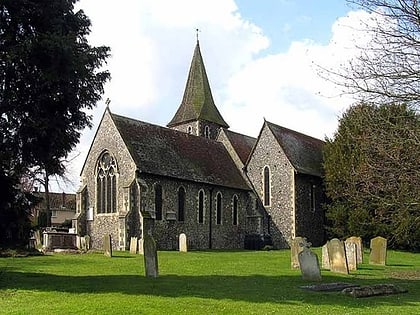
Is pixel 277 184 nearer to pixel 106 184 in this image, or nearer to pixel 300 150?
pixel 300 150

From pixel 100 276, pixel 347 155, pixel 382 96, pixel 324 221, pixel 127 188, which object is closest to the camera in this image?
pixel 382 96

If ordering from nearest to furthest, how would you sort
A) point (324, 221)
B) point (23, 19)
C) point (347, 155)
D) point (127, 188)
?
point (23, 19)
point (127, 188)
point (347, 155)
point (324, 221)

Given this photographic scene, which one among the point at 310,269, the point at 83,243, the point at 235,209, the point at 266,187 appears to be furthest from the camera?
the point at 266,187

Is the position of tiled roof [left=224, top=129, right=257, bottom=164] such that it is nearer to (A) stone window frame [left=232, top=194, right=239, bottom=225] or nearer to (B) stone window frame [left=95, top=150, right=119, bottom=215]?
(A) stone window frame [left=232, top=194, right=239, bottom=225]

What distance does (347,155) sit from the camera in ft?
121

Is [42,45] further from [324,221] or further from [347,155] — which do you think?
[324,221]

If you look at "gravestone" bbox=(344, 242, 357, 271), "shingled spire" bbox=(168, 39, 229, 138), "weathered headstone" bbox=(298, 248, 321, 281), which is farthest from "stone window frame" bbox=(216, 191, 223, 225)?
"weathered headstone" bbox=(298, 248, 321, 281)

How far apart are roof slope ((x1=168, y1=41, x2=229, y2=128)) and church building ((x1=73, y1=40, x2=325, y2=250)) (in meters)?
8.28

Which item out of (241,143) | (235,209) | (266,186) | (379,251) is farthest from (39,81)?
(241,143)

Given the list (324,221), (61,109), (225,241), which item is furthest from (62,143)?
(324,221)

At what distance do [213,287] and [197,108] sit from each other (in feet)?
132

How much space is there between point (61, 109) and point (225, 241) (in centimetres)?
2481

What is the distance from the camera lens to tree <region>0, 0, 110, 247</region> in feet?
47.1

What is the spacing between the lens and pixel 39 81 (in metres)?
14.7
